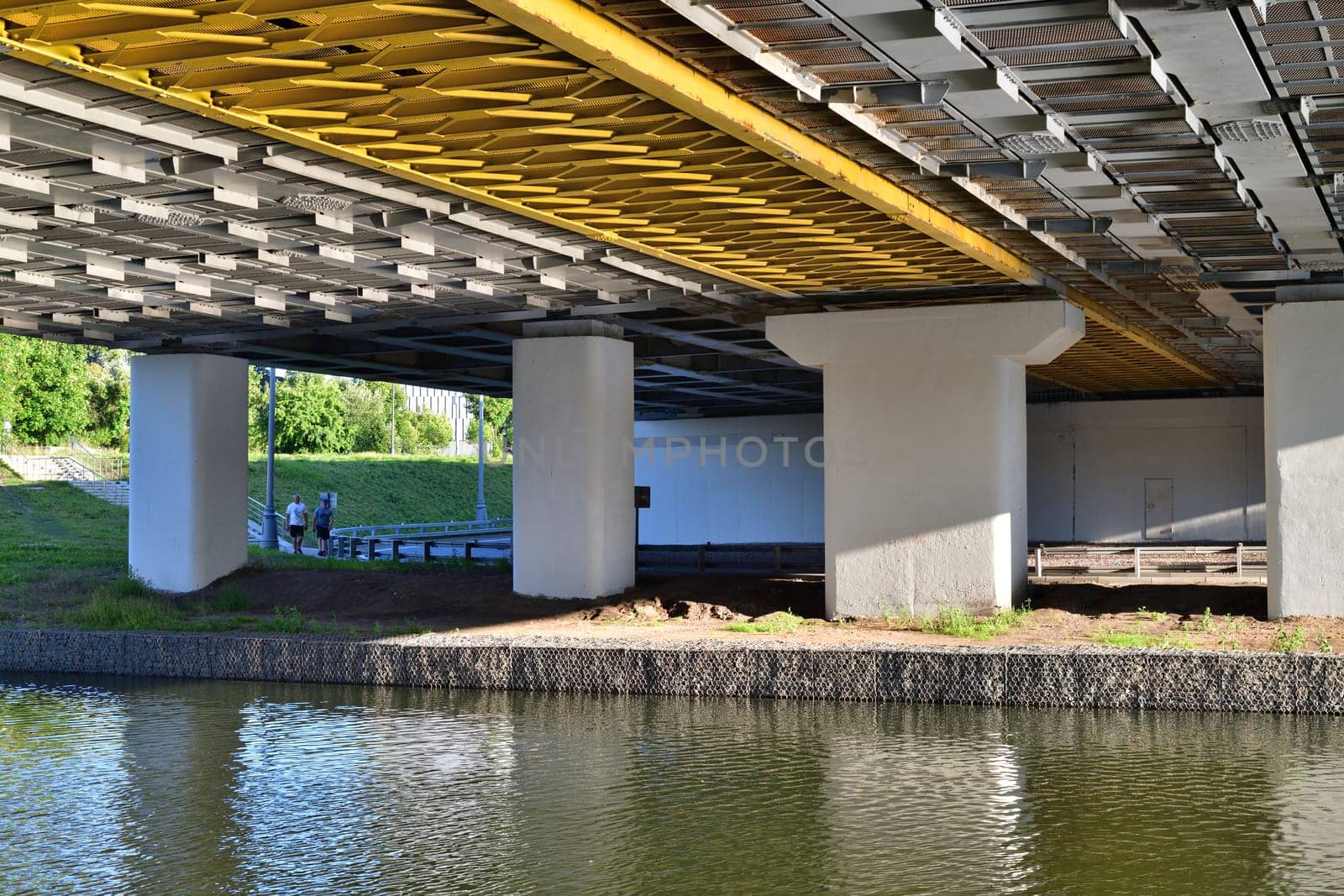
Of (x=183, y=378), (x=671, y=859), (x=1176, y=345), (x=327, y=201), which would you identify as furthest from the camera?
(x=1176, y=345)

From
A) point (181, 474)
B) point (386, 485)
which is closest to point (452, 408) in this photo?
point (386, 485)

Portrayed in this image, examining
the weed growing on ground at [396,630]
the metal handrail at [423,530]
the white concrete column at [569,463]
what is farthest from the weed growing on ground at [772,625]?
the metal handrail at [423,530]

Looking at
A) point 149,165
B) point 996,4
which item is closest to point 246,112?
point 149,165

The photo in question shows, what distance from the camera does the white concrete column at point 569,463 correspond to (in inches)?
872

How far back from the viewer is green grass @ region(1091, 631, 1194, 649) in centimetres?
1617

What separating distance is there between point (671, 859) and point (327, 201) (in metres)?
7.36

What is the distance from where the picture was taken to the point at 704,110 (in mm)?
9531

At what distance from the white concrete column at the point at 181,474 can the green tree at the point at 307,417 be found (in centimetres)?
4437

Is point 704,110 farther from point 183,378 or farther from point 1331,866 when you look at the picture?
point 183,378

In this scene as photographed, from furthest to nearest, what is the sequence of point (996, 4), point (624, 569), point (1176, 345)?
point (1176, 345) < point (624, 569) < point (996, 4)

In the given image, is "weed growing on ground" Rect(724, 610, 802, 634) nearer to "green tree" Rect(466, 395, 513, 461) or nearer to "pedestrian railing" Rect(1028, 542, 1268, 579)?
"pedestrian railing" Rect(1028, 542, 1268, 579)

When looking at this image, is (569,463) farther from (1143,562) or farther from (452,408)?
(452,408)

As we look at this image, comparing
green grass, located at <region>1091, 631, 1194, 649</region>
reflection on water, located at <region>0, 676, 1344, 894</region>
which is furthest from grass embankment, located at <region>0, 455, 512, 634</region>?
green grass, located at <region>1091, 631, 1194, 649</region>

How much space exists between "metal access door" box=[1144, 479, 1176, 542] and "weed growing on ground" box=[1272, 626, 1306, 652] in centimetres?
2375
